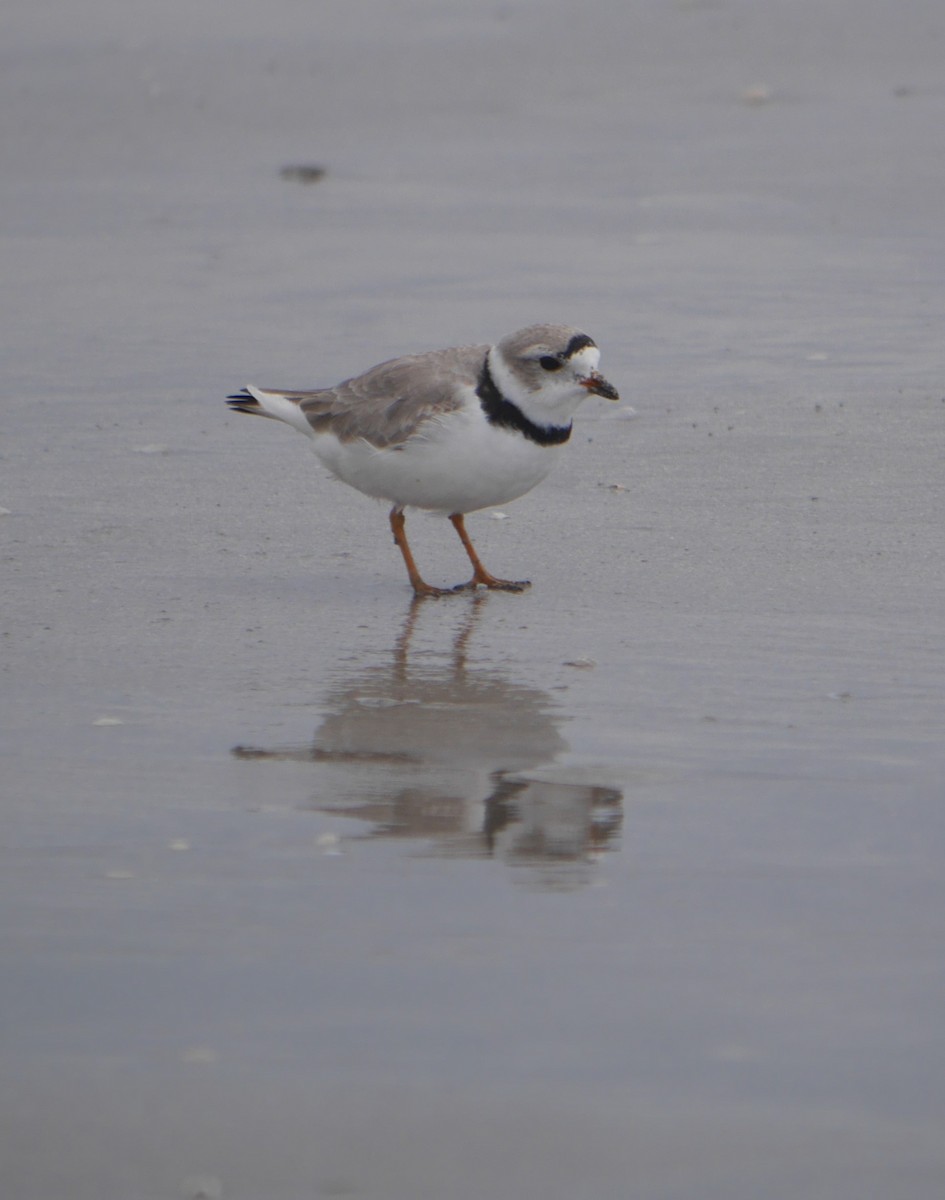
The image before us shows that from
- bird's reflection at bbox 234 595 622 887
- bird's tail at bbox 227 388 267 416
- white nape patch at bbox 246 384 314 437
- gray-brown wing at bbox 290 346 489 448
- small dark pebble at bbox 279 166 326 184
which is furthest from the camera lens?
small dark pebble at bbox 279 166 326 184

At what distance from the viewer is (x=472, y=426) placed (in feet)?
17.4

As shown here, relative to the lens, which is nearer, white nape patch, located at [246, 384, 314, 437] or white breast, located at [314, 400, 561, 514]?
white breast, located at [314, 400, 561, 514]

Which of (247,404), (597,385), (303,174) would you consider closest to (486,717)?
(597,385)

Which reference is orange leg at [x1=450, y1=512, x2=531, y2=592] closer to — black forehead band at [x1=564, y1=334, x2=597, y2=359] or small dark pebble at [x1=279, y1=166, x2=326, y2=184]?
black forehead band at [x1=564, y1=334, x2=597, y2=359]

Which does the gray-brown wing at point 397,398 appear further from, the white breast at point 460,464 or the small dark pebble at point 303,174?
the small dark pebble at point 303,174

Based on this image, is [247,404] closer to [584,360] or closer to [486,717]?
[584,360]

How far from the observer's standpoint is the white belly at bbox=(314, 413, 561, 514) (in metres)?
5.29

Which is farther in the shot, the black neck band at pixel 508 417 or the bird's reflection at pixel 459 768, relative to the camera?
the black neck band at pixel 508 417

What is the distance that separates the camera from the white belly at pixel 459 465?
529cm

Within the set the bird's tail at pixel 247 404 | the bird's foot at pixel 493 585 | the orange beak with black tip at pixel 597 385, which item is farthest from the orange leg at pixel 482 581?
the bird's tail at pixel 247 404

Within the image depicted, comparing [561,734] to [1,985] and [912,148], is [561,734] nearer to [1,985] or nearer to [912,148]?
[1,985]

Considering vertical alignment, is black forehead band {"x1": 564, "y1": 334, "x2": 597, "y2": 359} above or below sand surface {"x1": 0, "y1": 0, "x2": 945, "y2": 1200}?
above

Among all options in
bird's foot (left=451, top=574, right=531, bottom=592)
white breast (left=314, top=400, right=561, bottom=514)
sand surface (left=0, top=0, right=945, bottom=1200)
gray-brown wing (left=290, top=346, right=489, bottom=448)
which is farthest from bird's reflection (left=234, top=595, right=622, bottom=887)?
gray-brown wing (left=290, top=346, right=489, bottom=448)

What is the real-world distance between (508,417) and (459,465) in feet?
0.62
